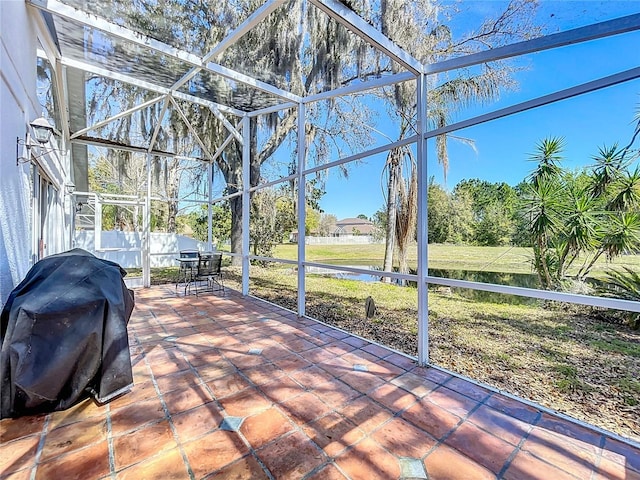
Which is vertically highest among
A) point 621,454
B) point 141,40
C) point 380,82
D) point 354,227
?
point 141,40

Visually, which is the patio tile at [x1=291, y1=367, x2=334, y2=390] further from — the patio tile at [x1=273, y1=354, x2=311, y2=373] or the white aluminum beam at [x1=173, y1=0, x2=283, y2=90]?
the white aluminum beam at [x1=173, y1=0, x2=283, y2=90]

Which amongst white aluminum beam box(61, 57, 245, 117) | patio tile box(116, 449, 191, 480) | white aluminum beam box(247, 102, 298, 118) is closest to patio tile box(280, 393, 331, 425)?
patio tile box(116, 449, 191, 480)

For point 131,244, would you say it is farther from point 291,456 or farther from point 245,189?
point 291,456

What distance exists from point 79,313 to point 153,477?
4.17 feet

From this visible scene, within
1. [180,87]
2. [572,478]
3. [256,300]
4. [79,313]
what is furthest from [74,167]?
[572,478]

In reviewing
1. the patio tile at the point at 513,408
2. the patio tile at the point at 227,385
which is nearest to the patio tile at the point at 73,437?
the patio tile at the point at 227,385

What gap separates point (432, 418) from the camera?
2104mm

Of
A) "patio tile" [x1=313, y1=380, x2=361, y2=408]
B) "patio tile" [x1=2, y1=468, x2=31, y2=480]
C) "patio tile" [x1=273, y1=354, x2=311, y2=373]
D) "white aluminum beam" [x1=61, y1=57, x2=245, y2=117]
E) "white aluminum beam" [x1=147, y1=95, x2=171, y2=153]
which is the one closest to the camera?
"patio tile" [x1=2, y1=468, x2=31, y2=480]

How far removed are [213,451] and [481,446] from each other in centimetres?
165

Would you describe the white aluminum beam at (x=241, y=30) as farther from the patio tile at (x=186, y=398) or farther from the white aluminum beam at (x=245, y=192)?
the patio tile at (x=186, y=398)

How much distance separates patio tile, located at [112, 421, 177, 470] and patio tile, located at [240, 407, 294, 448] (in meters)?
0.45

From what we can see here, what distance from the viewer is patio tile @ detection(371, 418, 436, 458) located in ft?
5.83

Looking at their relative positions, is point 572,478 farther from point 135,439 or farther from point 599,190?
point 599,190

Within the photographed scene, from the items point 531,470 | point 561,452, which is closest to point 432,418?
point 531,470
